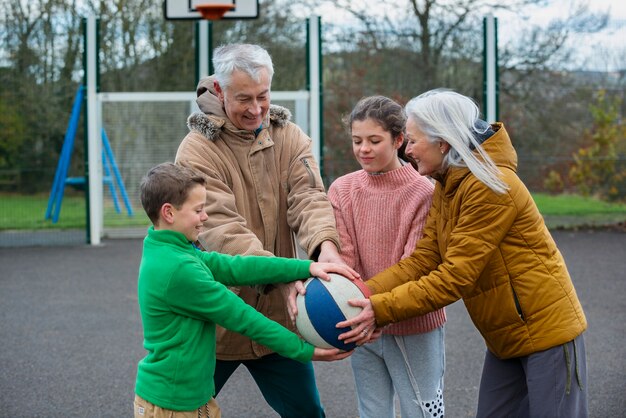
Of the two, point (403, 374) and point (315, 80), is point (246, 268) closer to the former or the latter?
point (403, 374)

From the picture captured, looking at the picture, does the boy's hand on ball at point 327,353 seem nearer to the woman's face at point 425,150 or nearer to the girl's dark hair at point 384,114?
the woman's face at point 425,150

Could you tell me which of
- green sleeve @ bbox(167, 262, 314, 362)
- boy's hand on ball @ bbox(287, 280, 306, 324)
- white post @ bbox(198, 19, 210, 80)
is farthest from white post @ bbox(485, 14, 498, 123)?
green sleeve @ bbox(167, 262, 314, 362)

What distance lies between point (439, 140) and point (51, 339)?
4.86 metres

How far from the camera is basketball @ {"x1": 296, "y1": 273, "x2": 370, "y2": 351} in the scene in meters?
3.46

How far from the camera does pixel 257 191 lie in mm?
3766

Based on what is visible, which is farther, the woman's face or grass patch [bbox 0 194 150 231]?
grass patch [bbox 0 194 150 231]

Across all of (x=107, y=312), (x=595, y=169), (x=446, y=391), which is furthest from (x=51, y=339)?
(x=595, y=169)

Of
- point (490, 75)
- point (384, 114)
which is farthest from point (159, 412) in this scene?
point (490, 75)

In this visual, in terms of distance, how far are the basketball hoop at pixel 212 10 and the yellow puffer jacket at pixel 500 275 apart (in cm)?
918

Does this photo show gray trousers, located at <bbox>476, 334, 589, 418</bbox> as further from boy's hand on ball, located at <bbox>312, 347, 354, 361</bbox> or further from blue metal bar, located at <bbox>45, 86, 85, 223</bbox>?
blue metal bar, located at <bbox>45, 86, 85, 223</bbox>

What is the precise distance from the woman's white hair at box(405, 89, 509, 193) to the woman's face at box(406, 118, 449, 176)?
0.02 m

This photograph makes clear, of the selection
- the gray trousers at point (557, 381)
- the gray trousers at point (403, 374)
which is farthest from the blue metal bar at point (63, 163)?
the gray trousers at point (557, 381)

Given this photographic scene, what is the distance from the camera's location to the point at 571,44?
14.1 metres

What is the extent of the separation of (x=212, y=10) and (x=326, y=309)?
9443 millimetres
